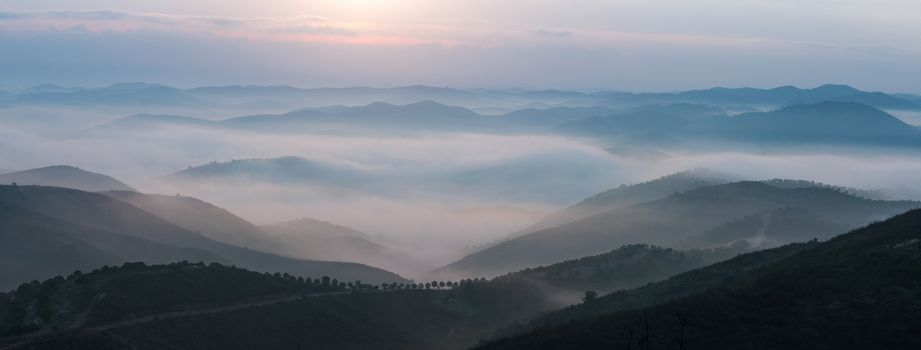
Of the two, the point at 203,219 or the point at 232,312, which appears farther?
the point at 203,219

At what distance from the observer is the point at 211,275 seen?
59.3m

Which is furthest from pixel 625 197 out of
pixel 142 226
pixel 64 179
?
Answer: pixel 64 179

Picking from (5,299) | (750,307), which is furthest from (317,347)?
(750,307)

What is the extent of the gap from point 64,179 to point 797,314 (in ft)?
605

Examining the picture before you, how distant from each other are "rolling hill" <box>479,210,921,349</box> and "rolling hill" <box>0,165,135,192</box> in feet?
552

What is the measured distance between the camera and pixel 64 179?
7475 inches

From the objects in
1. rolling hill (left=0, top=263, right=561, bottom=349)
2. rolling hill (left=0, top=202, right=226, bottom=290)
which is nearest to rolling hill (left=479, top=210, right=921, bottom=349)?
rolling hill (left=0, top=263, right=561, bottom=349)

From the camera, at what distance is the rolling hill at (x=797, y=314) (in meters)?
31.6

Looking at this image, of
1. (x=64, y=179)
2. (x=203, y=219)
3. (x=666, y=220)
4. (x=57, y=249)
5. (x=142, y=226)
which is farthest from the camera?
(x=64, y=179)

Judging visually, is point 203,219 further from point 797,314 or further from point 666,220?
point 797,314

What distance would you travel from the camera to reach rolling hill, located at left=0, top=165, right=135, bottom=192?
185 m

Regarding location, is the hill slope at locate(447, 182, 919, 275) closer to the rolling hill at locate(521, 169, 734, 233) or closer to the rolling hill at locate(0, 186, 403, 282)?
the rolling hill at locate(0, 186, 403, 282)

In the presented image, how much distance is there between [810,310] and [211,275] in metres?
39.4

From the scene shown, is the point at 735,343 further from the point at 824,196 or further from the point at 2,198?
the point at 824,196
